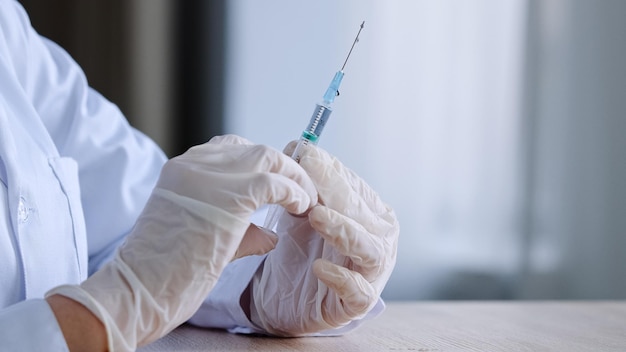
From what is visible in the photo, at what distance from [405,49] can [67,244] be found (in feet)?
5.73

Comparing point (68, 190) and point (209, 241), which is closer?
point (209, 241)

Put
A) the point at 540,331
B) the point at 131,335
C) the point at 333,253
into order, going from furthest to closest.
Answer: the point at 540,331 < the point at 333,253 < the point at 131,335

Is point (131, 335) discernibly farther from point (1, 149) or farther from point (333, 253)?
point (1, 149)

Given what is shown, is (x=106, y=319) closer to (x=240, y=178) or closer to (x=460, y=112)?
(x=240, y=178)

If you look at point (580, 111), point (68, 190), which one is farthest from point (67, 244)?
point (580, 111)

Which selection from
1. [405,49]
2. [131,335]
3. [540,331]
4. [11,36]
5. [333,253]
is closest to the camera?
[131,335]

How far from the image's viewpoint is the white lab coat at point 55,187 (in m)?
0.82

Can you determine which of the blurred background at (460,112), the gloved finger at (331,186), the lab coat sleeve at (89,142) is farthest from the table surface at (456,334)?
the blurred background at (460,112)

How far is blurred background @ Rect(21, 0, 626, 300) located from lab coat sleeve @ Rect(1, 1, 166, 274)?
1.22m

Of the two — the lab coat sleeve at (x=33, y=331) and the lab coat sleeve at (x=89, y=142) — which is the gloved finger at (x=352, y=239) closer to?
the lab coat sleeve at (x=33, y=331)

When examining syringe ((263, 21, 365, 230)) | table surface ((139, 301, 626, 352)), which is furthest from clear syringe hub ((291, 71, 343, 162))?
table surface ((139, 301, 626, 352))

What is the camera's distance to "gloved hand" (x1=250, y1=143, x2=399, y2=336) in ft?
2.31

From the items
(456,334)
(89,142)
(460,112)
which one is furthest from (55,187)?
(460,112)

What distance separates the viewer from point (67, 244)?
91cm
